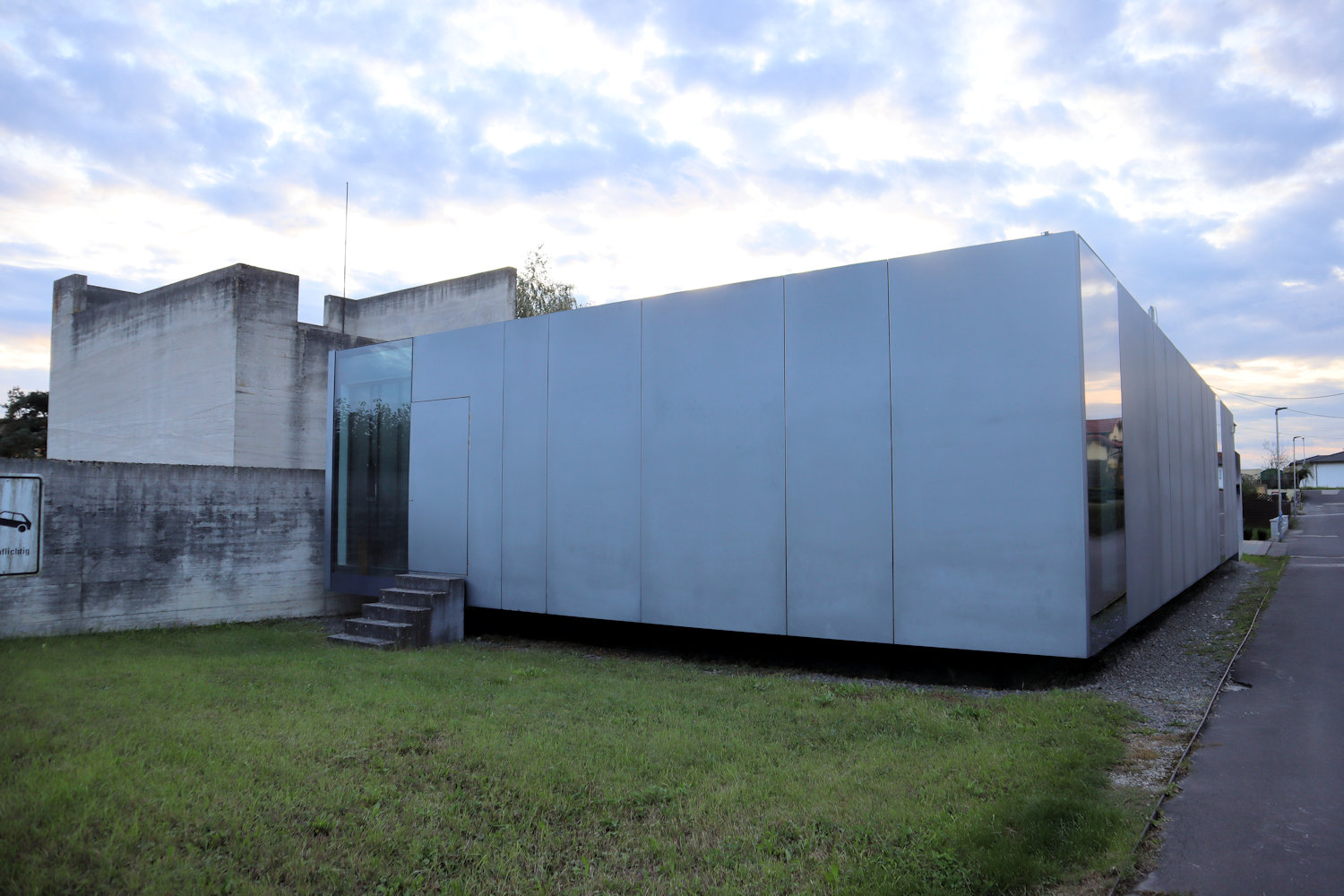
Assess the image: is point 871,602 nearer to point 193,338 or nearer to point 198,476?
point 198,476

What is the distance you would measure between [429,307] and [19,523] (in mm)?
12115

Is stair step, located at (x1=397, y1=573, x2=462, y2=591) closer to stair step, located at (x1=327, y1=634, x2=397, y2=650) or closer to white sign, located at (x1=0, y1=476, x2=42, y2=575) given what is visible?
stair step, located at (x1=327, y1=634, x2=397, y2=650)

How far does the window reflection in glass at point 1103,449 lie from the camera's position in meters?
6.58

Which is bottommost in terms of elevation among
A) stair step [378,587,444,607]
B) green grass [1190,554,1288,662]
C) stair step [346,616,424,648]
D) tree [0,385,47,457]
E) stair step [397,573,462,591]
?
green grass [1190,554,1288,662]

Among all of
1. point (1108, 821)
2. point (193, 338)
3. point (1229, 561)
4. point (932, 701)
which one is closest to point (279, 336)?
point (193, 338)

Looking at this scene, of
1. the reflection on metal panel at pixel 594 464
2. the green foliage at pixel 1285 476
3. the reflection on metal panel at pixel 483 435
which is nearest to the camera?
the reflection on metal panel at pixel 594 464

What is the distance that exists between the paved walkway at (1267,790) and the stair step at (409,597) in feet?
26.4

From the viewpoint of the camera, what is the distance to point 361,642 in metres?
9.26

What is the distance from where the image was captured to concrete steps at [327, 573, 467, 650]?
30.6 feet

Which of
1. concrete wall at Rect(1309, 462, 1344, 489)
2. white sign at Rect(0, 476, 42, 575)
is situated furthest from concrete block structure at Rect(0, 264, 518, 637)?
concrete wall at Rect(1309, 462, 1344, 489)

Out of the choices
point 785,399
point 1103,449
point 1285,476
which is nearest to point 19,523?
point 785,399

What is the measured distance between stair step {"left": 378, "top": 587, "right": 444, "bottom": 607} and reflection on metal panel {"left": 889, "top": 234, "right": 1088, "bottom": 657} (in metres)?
5.81

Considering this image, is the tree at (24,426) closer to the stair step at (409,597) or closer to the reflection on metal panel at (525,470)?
the stair step at (409,597)

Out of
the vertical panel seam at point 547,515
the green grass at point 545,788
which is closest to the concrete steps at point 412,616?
the vertical panel seam at point 547,515
